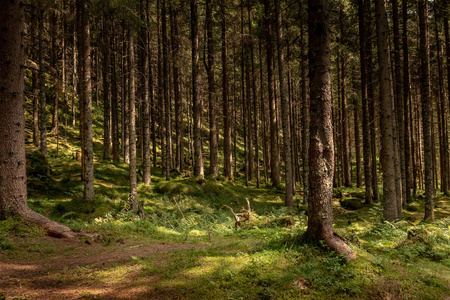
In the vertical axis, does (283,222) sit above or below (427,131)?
below

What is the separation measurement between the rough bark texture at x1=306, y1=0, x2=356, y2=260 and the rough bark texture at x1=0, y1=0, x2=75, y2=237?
687 centimetres

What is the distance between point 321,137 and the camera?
17.3ft

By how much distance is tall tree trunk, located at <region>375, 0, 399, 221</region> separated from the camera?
10.3 meters

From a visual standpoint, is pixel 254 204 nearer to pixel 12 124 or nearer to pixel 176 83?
pixel 176 83

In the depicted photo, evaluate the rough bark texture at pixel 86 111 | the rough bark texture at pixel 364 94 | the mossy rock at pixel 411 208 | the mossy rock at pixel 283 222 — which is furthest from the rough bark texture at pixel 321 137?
the mossy rock at pixel 411 208

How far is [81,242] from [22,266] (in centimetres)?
198

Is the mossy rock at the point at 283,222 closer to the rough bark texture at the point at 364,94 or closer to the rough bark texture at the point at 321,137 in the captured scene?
the rough bark texture at the point at 321,137

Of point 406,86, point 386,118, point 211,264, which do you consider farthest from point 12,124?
point 406,86

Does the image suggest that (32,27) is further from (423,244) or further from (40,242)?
(423,244)

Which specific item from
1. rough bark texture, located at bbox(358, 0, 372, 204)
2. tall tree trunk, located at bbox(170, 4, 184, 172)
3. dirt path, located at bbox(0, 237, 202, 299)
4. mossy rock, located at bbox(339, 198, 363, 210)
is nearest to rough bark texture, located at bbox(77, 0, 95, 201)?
dirt path, located at bbox(0, 237, 202, 299)

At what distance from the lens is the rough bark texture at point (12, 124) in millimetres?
7082

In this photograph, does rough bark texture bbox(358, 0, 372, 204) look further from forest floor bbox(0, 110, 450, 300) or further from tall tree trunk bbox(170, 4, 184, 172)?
tall tree trunk bbox(170, 4, 184, 172)

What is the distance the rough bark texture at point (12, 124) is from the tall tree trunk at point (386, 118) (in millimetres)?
11535

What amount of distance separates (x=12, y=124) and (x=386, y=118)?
42.2 feet
